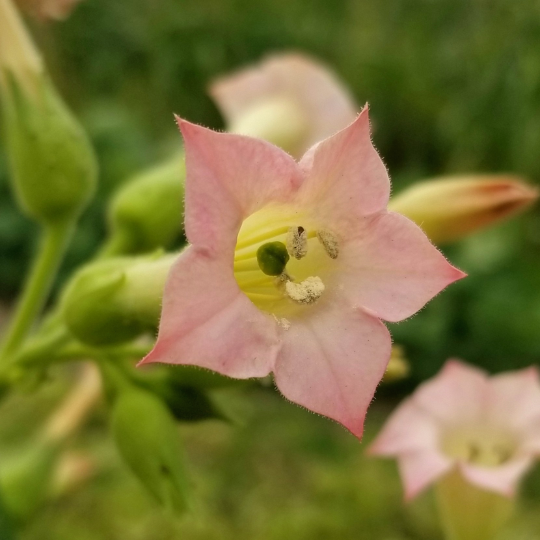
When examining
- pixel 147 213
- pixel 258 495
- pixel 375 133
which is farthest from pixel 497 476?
pixel 375 133

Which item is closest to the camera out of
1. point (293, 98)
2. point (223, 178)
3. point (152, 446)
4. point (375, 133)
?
point (223, 178)

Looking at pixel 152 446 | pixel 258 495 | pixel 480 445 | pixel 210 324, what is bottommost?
pixel 258 495

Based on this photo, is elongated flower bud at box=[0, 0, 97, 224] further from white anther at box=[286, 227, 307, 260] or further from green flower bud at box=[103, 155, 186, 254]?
white anther at box=[286, 227, 307, 260]

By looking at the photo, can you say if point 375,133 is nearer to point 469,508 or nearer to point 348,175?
point 469,508

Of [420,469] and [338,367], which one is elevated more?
[338,367]

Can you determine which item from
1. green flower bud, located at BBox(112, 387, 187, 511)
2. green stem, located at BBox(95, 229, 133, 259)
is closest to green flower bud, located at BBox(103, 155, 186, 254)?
green stem, located at BBox(95, 229, 133, 259)

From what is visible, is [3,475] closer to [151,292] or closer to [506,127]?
[151,292]
